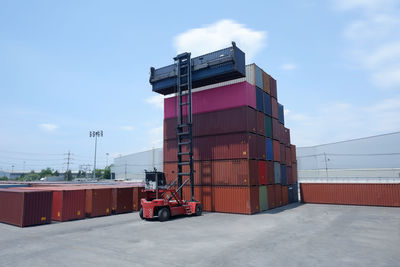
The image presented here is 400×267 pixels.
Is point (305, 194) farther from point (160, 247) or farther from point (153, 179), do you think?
point (160, 247)

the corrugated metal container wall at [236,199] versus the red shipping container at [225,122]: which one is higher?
the red shipping container at [225,122]

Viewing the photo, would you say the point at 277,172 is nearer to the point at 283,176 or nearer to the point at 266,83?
the point at 283,176

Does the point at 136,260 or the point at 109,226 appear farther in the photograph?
the point at 109,226

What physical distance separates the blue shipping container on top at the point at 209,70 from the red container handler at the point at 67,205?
12744mm

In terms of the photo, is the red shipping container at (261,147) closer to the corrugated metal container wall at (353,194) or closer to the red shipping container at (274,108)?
the red shipping container at (274,108)

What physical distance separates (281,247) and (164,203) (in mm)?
9944

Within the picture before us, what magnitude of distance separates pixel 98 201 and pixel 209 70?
14.6 m

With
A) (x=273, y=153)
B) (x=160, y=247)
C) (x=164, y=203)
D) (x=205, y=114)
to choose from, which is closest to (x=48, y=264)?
(x=160, y=247)

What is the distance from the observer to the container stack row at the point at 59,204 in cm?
1698

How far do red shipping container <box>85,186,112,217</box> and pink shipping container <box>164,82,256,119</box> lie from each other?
10098 mm

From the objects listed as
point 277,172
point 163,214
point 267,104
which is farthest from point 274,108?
point 163,214

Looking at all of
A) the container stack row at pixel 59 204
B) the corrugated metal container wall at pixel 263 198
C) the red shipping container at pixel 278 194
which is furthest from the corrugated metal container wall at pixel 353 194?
the container stack row at pixel 59 204

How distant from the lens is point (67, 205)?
62.8ft

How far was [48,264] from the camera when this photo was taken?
9227mm
